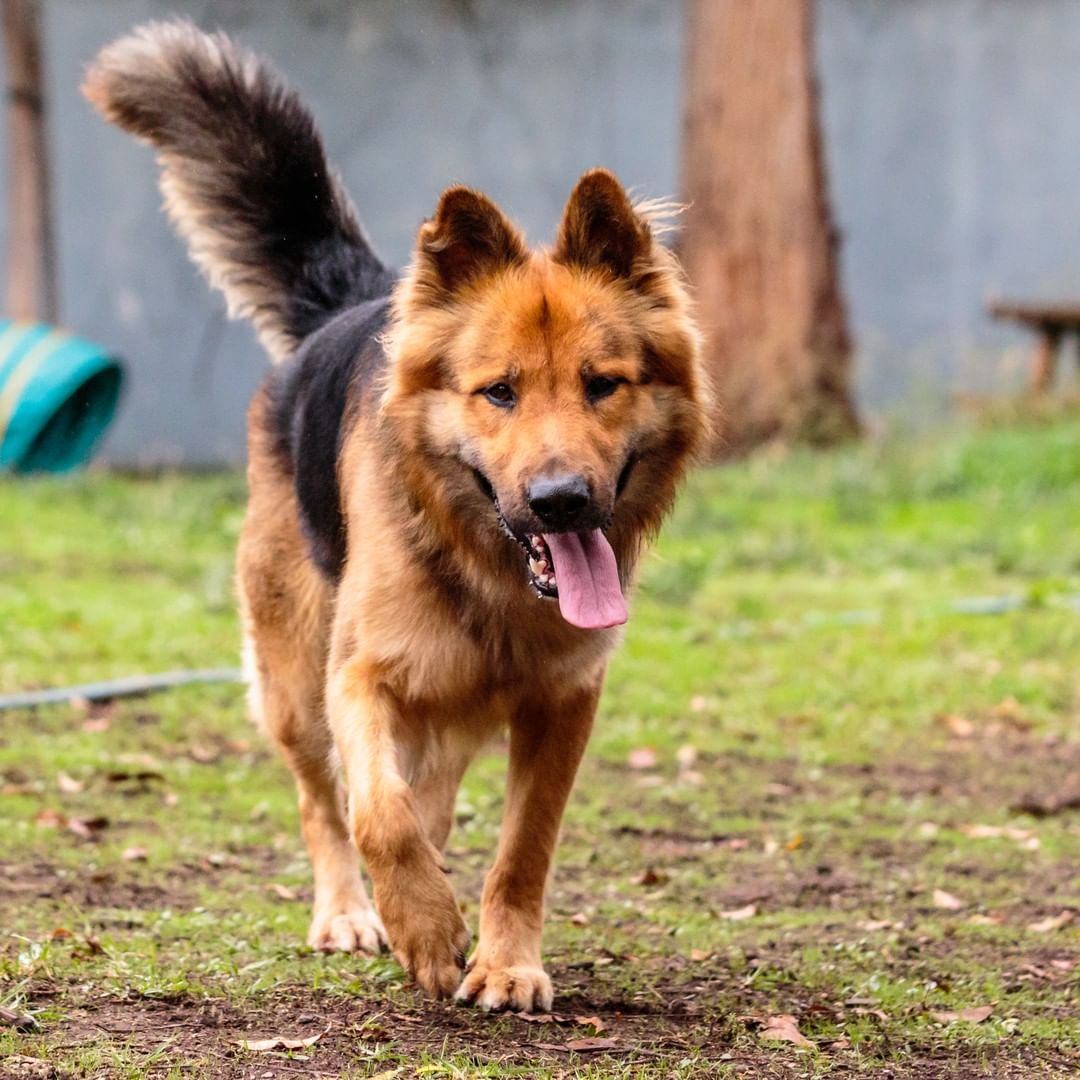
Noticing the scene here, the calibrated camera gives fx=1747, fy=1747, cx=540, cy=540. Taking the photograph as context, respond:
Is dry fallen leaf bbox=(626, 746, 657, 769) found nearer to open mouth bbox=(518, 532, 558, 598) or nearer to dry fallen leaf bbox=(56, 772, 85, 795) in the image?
dry fallen leaf bbox=(56, 772, 85, 795)

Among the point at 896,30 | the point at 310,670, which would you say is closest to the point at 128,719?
the point at 310,670

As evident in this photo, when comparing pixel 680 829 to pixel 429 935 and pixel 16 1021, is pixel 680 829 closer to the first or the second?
pixel 429 935

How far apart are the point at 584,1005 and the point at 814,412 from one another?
35.9 ft

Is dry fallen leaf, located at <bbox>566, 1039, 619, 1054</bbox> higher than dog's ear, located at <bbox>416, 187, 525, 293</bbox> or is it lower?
lower

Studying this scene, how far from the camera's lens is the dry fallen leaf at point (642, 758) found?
23.4ft

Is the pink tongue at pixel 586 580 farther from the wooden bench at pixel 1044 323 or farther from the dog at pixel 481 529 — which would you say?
the wooden bench at pixel 1044 323

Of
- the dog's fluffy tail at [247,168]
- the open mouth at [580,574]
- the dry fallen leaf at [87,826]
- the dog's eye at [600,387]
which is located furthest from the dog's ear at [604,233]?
the dry fallen leaf at [87,826]

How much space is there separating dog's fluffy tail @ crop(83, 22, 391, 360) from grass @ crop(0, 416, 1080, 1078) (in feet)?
6.12

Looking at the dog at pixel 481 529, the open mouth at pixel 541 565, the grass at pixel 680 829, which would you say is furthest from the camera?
the open mouth at pixel 541 565

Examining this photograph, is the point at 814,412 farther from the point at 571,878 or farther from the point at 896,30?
the point at 571,878

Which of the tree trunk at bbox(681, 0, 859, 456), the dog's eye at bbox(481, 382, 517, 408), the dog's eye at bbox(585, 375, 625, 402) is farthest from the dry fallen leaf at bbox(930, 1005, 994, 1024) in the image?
the tree trunk at bbox(681, 0, 859, 456)

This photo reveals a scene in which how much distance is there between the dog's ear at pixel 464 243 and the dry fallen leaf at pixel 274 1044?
73.0 inches

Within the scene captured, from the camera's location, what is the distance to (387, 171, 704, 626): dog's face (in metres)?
4.04

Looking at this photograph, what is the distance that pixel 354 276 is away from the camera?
18.6ft
